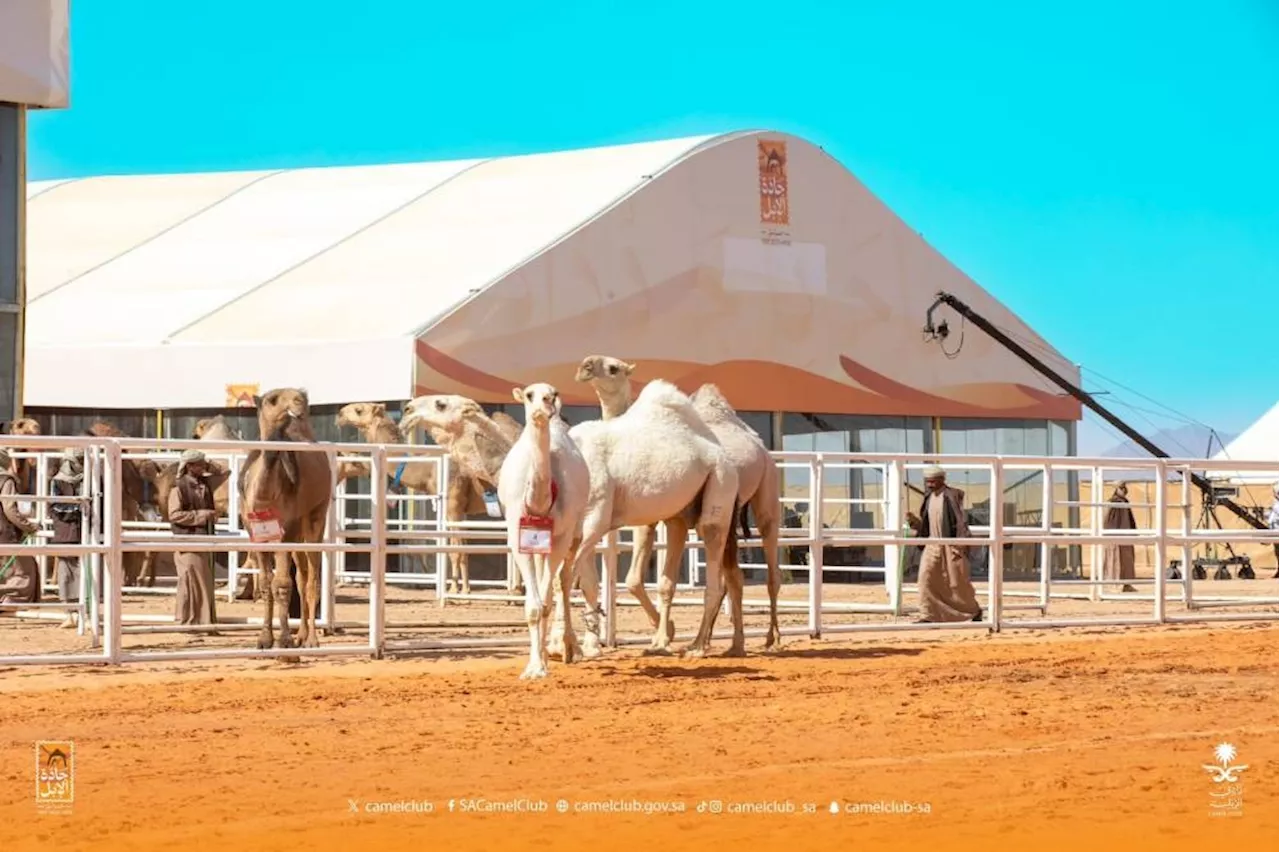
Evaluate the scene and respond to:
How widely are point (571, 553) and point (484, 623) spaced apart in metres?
5.07

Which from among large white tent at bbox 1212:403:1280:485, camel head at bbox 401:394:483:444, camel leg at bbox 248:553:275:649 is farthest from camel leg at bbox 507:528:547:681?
large white tent at bbox 1212:403:1280:485

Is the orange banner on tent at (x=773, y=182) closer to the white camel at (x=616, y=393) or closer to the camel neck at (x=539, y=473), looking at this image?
the white camel at (x=616, y=393)

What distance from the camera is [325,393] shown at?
2947 centimetres

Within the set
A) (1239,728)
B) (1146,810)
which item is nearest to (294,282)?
(1239,728)

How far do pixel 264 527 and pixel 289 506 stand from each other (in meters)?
0.39

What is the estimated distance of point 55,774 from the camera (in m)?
10.0

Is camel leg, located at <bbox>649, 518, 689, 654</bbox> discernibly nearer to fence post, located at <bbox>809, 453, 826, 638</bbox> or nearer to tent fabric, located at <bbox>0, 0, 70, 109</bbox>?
fence post, located at <bbox>809, 453, 826, 638</bbox>

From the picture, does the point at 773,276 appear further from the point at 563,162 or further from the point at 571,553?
the point at 571,553

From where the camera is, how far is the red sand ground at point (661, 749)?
27.9ft

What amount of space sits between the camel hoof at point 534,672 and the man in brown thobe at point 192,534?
4.35 meters

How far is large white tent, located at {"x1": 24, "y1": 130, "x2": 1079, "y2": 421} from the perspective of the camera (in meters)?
30.1

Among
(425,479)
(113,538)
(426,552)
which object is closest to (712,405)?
(426,552)

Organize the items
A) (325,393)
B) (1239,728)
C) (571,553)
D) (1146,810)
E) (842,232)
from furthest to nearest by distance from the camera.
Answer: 1. (842,232)
2. (325,393)
3. (571,553)
4. (1239,728)
5. (1146,810)

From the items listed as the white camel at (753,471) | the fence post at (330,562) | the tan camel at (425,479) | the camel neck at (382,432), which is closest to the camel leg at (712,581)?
the white camel at (753,471)
